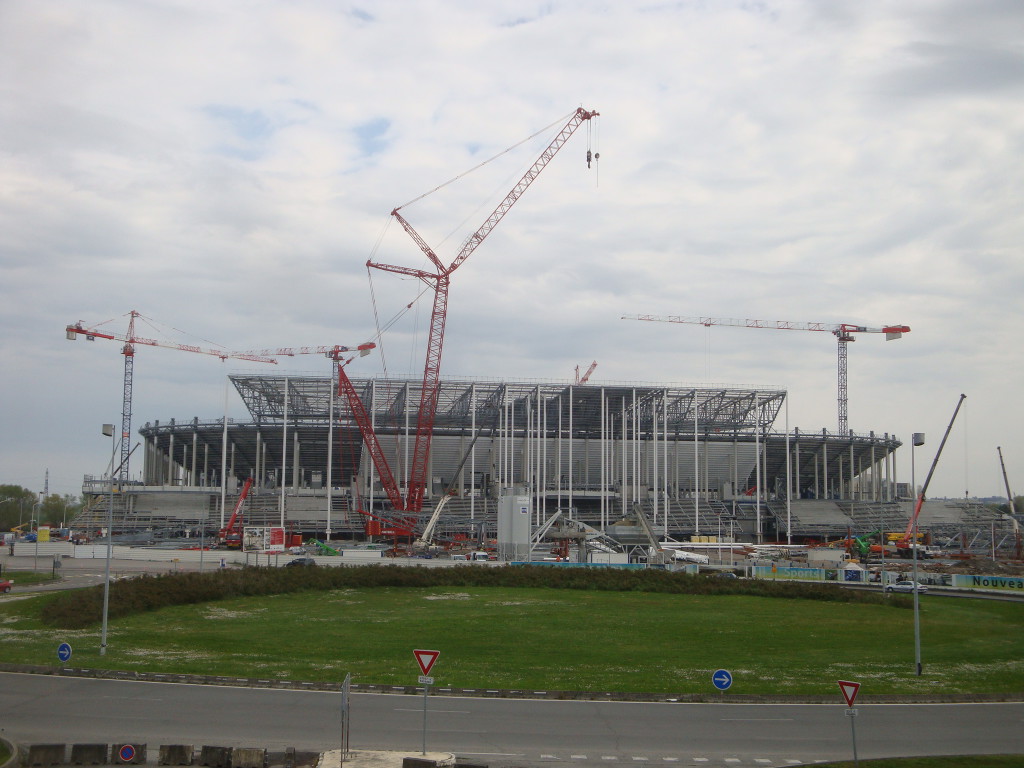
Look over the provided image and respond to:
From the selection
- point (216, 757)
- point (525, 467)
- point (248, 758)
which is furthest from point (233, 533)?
point (248, 758)

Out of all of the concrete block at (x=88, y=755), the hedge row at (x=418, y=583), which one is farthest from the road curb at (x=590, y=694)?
the hedge row at (x=418, y=583)

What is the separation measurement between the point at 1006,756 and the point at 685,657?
15.0m

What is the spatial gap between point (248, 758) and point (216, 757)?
799 mm

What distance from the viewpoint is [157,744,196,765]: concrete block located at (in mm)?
19672

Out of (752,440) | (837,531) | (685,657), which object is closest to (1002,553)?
(837,531)

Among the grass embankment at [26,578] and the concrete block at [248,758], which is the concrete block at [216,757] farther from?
the grass embankment at [26,578]

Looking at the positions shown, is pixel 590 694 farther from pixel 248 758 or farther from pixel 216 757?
pixel 216 757

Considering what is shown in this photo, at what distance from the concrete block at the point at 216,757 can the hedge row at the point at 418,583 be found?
26878mm

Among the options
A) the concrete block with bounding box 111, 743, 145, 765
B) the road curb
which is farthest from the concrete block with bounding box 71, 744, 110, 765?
the road curb

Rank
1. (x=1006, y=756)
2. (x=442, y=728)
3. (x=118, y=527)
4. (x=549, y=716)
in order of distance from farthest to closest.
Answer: (x=118, y=527) < (x=549, y=716) < (x=442, y=728) < (x=1006, y=756)

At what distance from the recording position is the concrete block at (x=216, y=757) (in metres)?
19.6

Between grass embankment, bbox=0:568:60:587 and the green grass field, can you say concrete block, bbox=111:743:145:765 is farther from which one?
grass embankment, bbox=0:568:60:587

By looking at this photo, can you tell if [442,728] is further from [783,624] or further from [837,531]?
[837,531]

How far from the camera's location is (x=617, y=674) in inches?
1227
